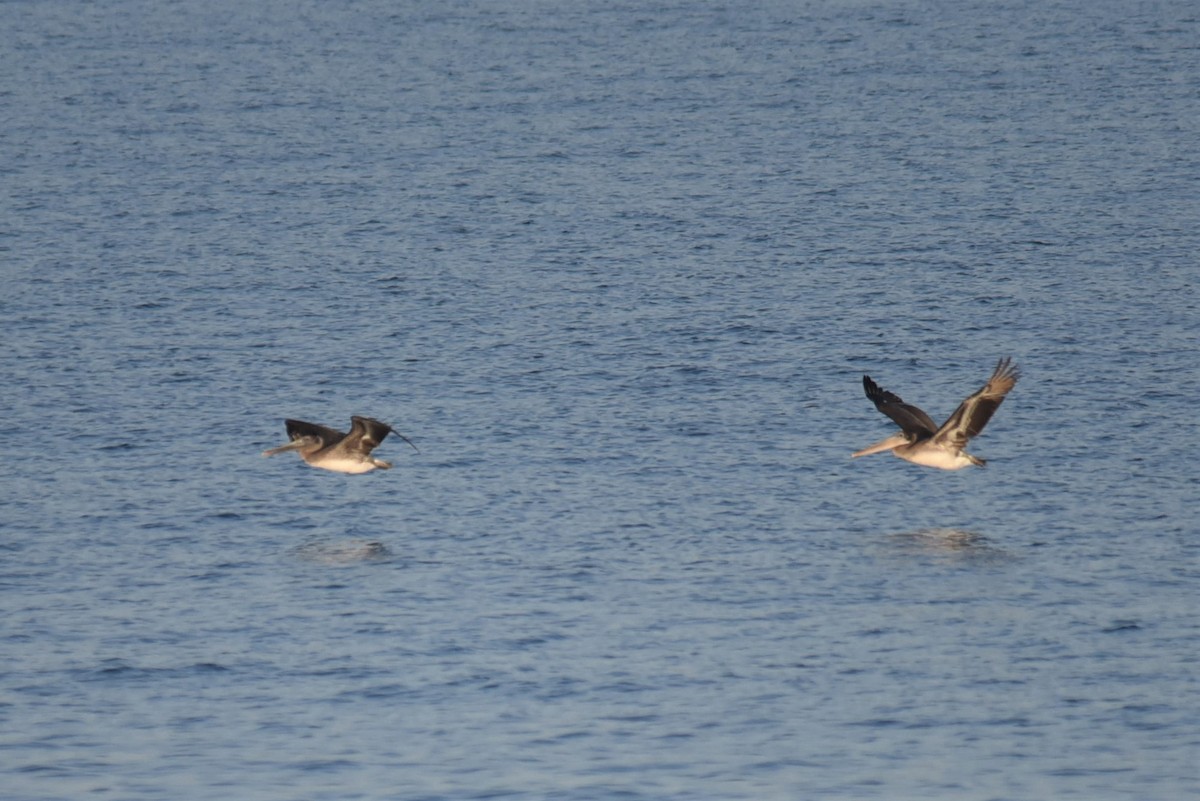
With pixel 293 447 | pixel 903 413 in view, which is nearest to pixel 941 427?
pixel 903 413

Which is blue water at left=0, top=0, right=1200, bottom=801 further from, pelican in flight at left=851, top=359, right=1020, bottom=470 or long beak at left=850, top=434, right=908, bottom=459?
pelican in flight at left=851, top=359, right=1020, bottom=470

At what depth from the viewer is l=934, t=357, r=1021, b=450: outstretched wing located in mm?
27672

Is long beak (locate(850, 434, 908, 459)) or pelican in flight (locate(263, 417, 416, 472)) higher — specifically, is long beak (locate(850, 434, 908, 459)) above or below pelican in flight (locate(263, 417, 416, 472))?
below

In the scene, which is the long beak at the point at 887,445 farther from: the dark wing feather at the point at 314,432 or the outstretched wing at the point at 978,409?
the dark wing feather at the point at 314,432

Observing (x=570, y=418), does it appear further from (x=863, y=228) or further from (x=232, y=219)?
(x=232, y=219)

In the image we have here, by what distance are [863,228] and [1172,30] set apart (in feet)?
103

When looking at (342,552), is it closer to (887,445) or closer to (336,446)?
(336,446)

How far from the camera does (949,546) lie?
28609mm

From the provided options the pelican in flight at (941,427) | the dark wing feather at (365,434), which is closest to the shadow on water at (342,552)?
the dark wing feather at (365,434)

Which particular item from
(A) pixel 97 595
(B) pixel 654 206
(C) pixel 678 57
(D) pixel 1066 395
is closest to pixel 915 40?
(C) pixel 678 57

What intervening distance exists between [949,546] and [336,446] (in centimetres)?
945

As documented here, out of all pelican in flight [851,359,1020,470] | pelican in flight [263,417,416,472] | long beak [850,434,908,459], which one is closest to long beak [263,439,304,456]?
pelican in flight [263,417,416,472]

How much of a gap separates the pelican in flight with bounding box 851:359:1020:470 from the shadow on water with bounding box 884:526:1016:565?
112 centimetres

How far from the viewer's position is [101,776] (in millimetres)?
21844
